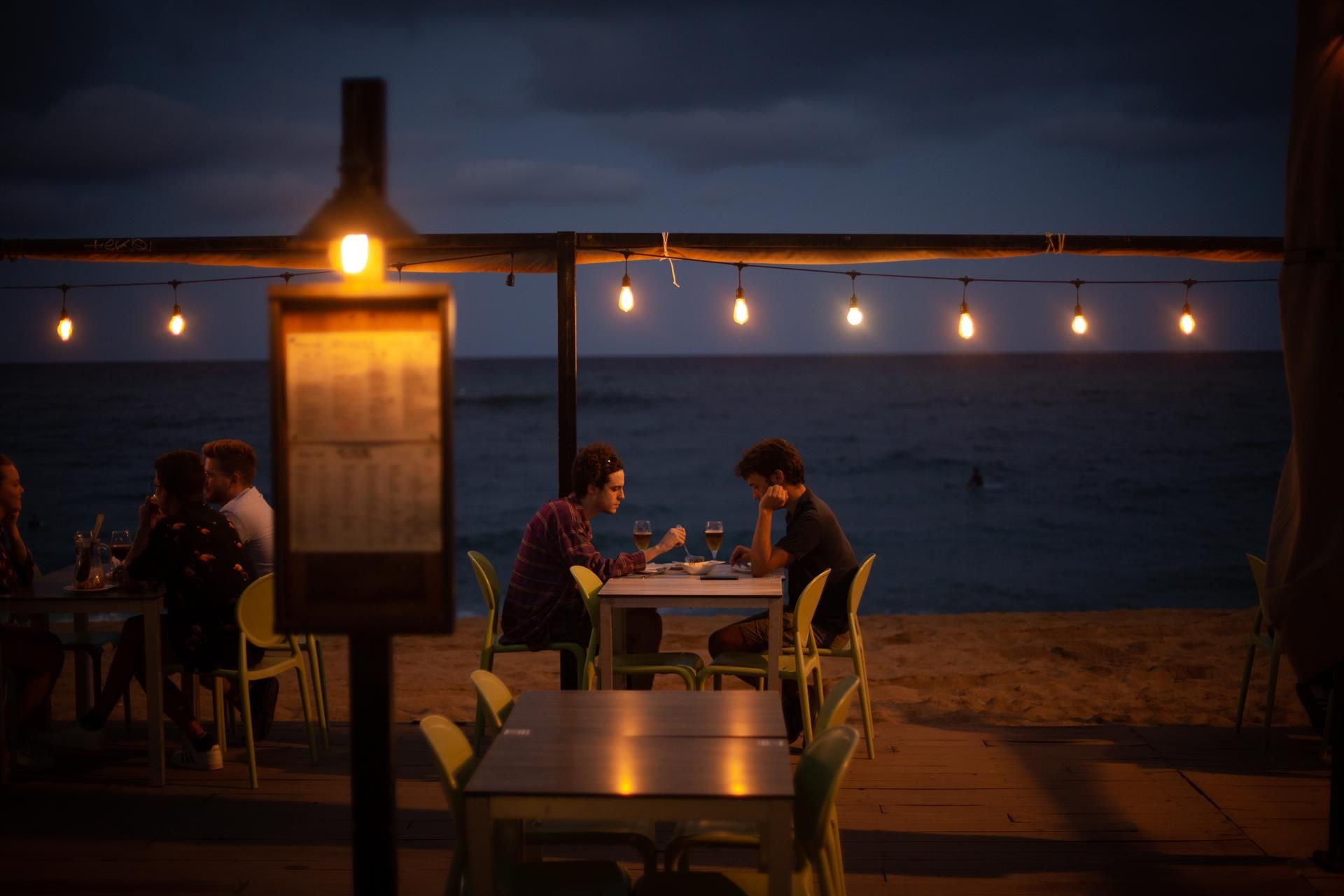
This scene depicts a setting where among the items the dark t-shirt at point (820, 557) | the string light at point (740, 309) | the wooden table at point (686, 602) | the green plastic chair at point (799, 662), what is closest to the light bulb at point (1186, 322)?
A: the string light at point (740, 309)

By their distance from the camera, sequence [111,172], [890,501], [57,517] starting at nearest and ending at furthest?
[57,517] < [890,501] < [111,172]

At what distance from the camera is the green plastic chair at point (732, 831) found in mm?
2781

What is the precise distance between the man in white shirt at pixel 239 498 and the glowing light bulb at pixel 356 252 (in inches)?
130

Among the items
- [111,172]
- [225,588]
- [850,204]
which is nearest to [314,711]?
[225,588]

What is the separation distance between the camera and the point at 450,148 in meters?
39.9

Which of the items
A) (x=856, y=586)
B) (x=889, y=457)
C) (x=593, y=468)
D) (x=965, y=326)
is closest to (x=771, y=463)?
(x=856, y=586)

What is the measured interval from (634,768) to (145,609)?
2.91 m

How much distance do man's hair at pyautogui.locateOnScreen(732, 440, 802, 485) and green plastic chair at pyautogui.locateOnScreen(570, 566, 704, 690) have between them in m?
0.88

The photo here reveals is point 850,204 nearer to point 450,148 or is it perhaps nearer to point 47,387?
point 450,148

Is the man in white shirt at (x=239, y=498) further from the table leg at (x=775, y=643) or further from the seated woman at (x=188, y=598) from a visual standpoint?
the table leg at (x=775, y=643)

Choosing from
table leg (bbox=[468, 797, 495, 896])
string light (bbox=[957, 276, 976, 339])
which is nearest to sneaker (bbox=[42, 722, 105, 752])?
table leg (bbox=[468, 797, 495, 896])

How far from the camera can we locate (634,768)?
249 cm

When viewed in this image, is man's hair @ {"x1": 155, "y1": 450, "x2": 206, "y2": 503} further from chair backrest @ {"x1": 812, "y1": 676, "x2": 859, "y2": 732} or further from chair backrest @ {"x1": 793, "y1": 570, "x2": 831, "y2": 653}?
chair backrest @ {"x1": 812, "y1": 676, "x2": 859, "y2": 732}

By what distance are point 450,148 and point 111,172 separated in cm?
1209
